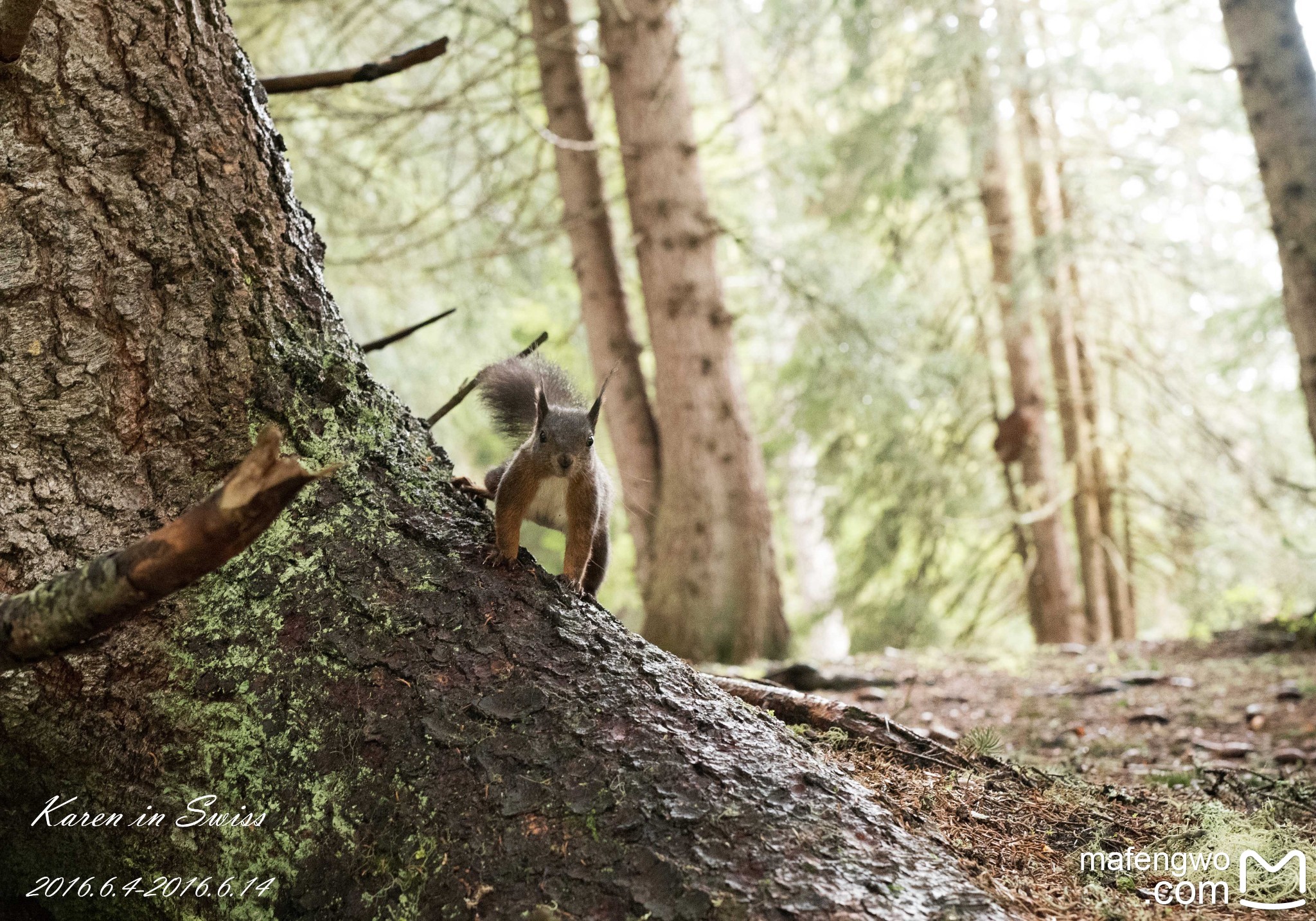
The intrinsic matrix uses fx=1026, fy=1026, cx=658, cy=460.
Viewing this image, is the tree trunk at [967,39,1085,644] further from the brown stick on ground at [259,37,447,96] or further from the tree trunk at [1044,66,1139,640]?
the brown stick on ground at [259,37,447,96]

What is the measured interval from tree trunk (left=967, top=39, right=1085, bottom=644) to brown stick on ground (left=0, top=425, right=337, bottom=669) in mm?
7504

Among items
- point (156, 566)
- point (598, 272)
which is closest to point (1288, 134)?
point (598, 272)

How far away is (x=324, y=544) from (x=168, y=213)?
746 millimetres

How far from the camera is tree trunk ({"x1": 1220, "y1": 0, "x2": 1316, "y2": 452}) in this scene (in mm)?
4637

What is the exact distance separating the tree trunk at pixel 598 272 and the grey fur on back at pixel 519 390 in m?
3.67

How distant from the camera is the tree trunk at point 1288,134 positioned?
464 centimetres

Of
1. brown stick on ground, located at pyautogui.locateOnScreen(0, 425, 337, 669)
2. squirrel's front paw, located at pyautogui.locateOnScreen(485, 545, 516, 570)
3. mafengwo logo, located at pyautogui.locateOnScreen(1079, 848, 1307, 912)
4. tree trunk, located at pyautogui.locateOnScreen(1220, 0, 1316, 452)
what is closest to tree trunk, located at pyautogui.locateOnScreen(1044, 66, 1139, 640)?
tree trunk, located at pyautogui.locateOnScreen(1220, 0, 1316, 452)

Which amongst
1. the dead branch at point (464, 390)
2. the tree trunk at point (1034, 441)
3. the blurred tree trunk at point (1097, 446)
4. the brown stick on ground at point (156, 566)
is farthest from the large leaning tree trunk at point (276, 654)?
the blurred tree trunk at point (1097, 446)

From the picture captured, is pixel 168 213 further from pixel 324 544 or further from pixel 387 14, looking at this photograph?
pixel 387 14

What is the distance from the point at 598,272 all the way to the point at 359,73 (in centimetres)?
413

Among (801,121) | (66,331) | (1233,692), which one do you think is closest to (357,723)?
(66,331)

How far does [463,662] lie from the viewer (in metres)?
1.90

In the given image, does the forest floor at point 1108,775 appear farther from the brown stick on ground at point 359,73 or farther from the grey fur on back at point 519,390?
the brown stick on ground at point 359,73

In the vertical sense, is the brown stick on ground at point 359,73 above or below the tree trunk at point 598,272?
below
